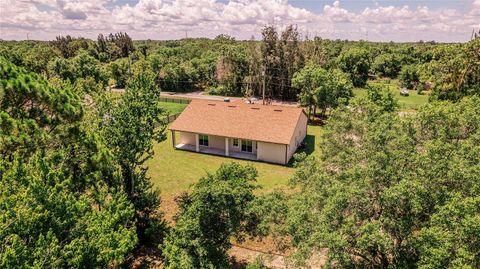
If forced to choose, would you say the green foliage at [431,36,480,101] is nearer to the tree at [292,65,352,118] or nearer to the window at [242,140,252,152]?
the tree at [292,65,352,118]

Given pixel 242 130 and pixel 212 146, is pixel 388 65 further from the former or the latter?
pixel 212 146

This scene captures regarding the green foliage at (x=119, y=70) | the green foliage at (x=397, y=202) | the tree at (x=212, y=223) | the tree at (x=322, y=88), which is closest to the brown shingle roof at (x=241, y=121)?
the tree at (x=322, y=88)

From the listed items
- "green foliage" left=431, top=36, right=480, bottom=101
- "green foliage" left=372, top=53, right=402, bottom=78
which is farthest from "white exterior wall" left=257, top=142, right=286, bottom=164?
"green foliage" left=372, top=53, right=402, bottom=78

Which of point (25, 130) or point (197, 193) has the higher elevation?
point (25, 130)

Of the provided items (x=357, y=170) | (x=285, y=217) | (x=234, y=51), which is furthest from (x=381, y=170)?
(x=234, y=51)

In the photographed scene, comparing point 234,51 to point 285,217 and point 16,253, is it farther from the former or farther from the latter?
point 16,253

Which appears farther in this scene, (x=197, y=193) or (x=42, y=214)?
(x=197, y=193)
